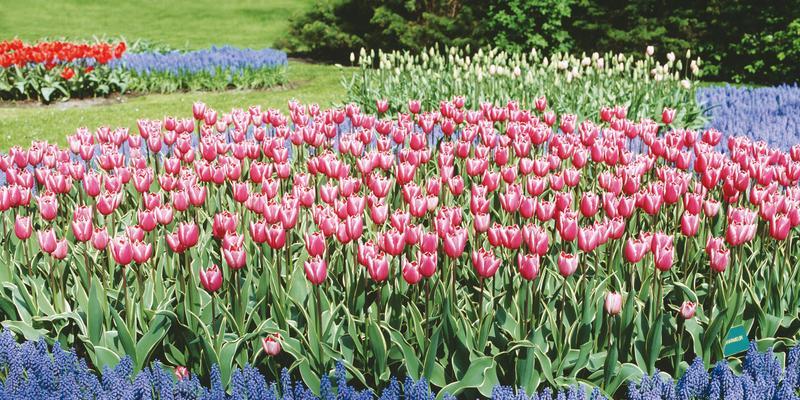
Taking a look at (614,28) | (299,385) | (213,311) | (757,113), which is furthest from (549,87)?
(614,28)

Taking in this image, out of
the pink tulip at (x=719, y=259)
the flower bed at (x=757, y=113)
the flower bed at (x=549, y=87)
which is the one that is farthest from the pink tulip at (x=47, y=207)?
the flower bed at (x=757, y=113)

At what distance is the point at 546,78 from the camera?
907 centimetres

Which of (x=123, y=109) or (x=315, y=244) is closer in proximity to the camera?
(x=315, y=244)

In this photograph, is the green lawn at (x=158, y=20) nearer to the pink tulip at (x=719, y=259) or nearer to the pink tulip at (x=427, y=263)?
the pink tulip at (x=427, y=263)

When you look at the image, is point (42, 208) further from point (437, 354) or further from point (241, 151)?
point (437, 354)

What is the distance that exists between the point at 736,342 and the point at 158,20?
2699 centimetres

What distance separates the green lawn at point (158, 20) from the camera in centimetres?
2434

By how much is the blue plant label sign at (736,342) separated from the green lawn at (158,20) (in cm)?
2116

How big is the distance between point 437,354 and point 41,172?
2.42 m

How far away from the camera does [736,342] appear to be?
3.01 m

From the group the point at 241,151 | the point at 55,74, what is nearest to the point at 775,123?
the point at 241,151

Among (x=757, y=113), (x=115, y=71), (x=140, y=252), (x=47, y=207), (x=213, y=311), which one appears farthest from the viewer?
(x=115, y=71)

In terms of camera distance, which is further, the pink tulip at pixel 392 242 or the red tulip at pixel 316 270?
the pink tulip at pixel 392 242

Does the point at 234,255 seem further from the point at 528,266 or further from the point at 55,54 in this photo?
the point at 55,54
